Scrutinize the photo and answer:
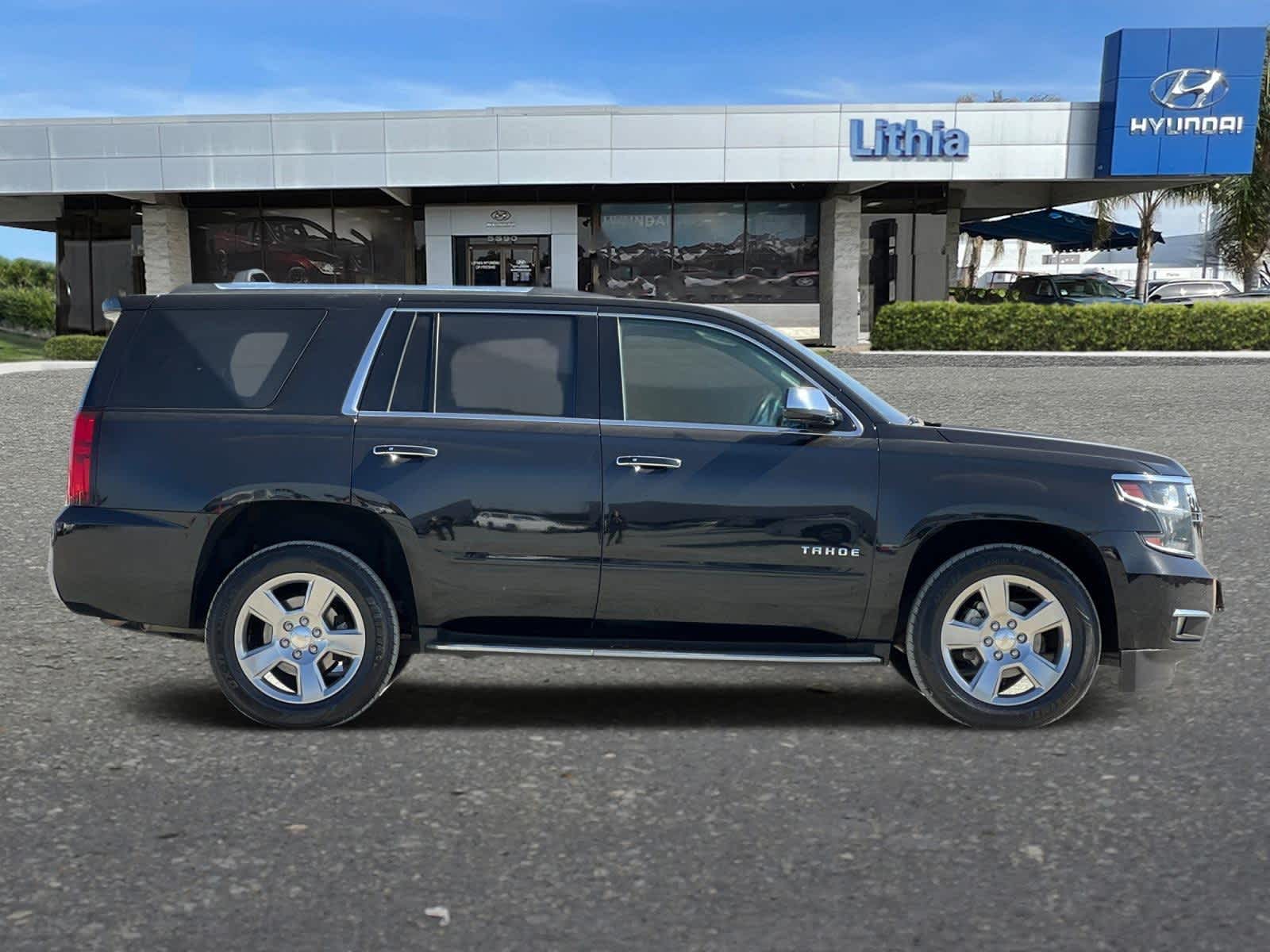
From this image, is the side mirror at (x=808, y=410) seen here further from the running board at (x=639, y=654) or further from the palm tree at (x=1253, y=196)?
the palm tree at (x=1253, y=196)

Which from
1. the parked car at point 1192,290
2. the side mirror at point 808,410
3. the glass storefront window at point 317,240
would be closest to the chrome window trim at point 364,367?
the side mirror at point 808,410

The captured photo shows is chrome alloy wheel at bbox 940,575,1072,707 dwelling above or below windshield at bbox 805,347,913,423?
below

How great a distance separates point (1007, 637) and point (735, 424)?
4.43 ft

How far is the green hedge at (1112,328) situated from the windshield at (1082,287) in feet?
20.6

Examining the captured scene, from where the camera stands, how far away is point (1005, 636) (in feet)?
16.0

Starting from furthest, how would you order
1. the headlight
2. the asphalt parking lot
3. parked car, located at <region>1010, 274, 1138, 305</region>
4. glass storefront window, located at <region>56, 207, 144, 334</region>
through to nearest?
glass storefront window, located at <region>56, 207, 144, 334</region> < parked car, located at <region>1010, 274, 1138, 305</region> < the headlight < the asphalt parking lot

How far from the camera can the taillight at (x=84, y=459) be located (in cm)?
500

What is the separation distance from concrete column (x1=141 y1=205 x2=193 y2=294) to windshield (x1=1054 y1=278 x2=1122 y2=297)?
22.4 metres

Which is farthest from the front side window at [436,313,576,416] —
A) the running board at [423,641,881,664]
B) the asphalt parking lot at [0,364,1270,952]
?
the asphalt parking lot at [0,364,1270,952]

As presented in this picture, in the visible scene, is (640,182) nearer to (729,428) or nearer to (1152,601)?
(729,428)

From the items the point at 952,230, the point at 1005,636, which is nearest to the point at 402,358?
the point at 1005,636

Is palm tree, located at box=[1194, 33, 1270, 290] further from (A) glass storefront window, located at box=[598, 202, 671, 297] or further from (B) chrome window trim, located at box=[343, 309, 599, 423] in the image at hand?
(B) chrome window trim, located at box=[343, 309, 599, 423]

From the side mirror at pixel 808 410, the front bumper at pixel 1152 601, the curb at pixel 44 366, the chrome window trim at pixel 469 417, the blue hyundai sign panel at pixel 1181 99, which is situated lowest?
the curb at pixel 44 366

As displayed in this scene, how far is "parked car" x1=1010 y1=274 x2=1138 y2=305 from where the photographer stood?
102 ft
